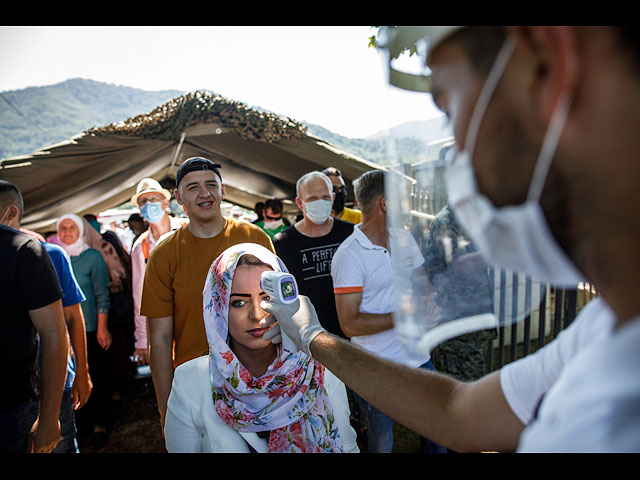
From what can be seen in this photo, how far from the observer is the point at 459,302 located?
1195mm

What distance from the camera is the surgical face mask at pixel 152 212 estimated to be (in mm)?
3621

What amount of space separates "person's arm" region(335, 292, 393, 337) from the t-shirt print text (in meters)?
0.61

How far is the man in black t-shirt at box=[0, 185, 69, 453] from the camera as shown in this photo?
186cm

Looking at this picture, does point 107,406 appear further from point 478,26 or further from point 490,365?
point 478,26

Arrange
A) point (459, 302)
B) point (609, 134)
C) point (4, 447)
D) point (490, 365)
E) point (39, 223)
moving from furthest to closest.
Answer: point (39, 223)
point (490, 365)
point (4, 447)
point (459, 302)
point (609, 134)

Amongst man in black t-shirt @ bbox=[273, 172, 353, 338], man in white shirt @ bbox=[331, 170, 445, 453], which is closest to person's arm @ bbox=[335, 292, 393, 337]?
man in white shirt @ bbox=[331, 170, 445, 453]

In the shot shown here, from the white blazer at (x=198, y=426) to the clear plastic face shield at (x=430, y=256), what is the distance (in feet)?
2.85

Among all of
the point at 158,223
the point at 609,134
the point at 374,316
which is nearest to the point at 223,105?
the point at 158,223

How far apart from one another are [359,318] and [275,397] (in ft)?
3.29

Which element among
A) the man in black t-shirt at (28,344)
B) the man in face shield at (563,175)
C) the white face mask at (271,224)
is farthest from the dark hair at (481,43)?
the white face mask at (271,224)

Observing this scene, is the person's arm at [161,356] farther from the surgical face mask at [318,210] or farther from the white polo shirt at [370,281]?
the surgical face mask at [318,210]

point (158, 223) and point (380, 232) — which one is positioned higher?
point (158, 223)

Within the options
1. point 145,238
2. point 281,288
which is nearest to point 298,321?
point 281,288
